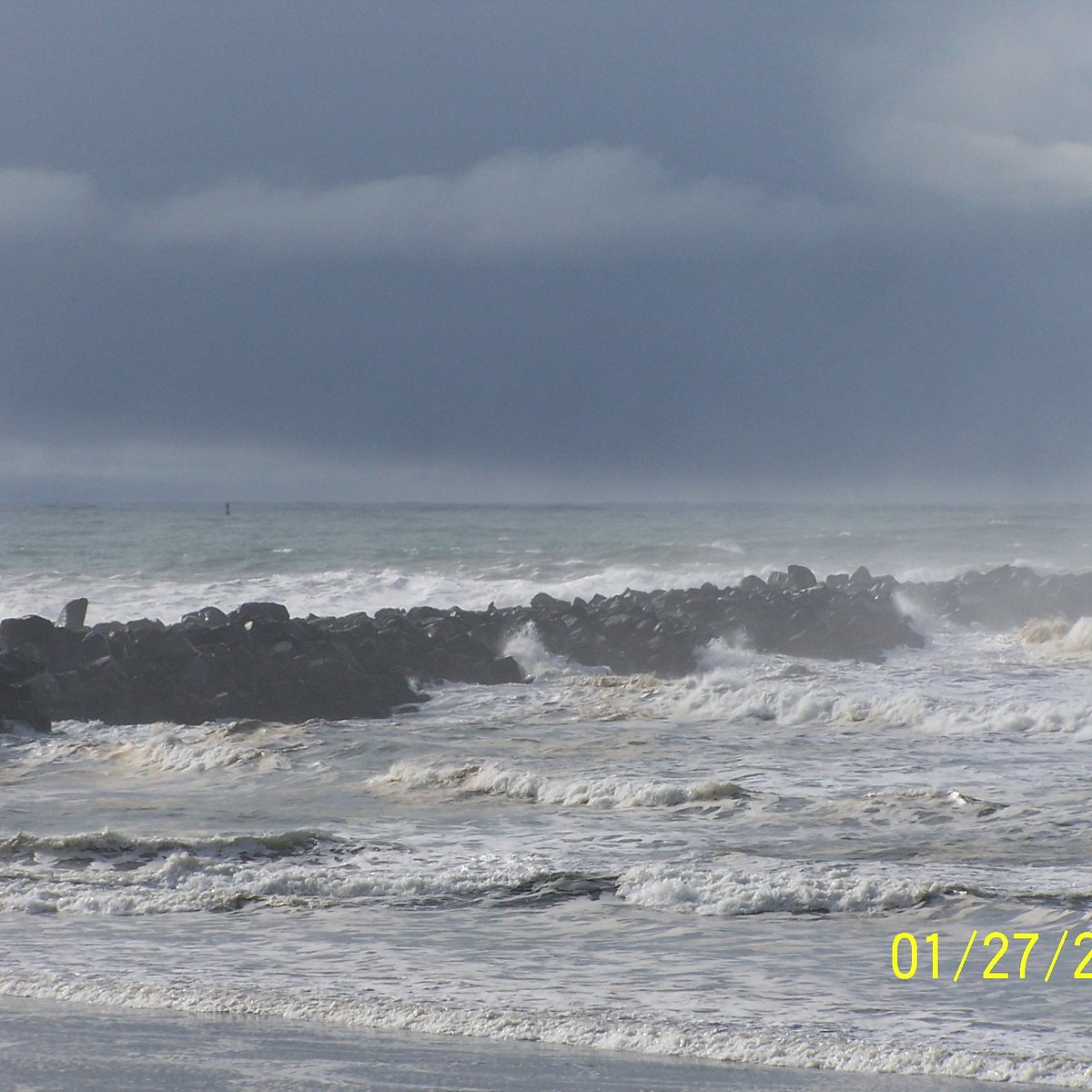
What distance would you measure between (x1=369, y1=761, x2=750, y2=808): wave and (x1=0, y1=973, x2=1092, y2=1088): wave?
4429 millimetres

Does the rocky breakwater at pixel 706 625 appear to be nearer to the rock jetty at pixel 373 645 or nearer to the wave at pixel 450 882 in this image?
the rock jetty at pixel 373 645

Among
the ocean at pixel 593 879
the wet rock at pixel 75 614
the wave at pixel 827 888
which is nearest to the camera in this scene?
the ocean at pixel 593 879

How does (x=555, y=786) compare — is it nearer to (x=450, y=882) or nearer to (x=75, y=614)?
(x=450, y=882)

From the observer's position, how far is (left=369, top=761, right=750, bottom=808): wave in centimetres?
1008

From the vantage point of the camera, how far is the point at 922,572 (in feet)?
111

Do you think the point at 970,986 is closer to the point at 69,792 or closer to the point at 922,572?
the point at 69,792

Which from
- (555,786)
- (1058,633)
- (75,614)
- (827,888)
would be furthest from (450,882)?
(1058,633)

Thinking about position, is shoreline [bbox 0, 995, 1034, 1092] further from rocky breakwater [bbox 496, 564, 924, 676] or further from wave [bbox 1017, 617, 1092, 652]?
wave [bbox 1017, 617, 1092, 652]

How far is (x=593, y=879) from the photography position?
7.88 meters

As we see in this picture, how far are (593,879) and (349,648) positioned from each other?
978cm

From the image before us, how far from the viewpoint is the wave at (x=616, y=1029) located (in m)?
4.94

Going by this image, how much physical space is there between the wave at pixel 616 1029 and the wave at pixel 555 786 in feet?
14.5
